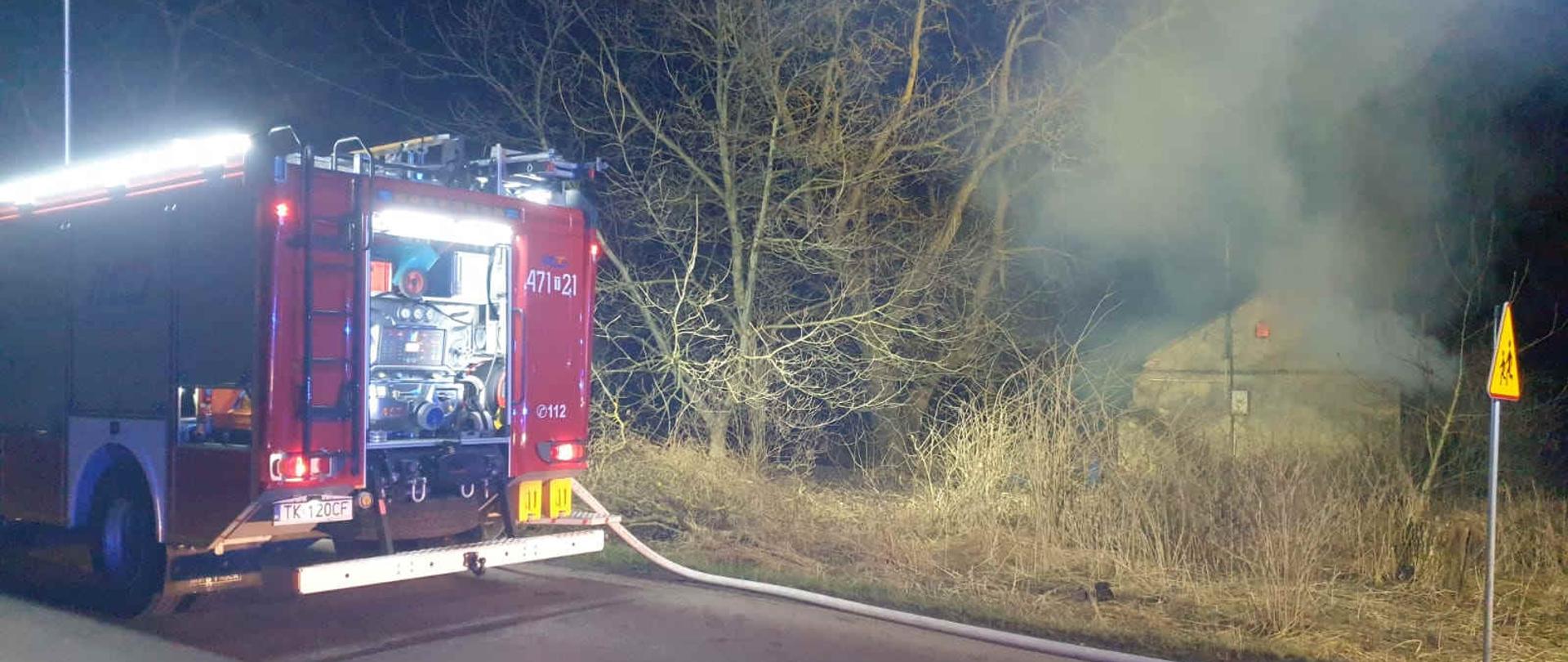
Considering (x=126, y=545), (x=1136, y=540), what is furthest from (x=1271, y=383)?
(x=126, y=545)

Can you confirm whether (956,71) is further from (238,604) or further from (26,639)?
(26,639)

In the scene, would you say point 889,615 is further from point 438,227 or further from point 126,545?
point 126,545

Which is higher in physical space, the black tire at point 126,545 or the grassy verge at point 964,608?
the black tire at point 126,545

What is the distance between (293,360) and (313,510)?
86 centimetres

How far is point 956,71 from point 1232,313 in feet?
14.3

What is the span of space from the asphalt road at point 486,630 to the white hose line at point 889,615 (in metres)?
0.09

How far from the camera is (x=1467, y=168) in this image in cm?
1340

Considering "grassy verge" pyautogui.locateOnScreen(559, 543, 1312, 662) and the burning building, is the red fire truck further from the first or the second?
the burning building

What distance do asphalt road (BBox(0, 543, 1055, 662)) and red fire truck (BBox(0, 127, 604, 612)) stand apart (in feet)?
1.19

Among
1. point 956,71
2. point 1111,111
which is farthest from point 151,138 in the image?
point 1111,111

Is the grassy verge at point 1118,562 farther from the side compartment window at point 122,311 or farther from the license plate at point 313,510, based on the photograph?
the side compartment window at point 122,311

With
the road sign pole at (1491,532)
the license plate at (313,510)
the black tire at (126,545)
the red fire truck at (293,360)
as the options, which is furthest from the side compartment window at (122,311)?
the road sign pole at (1491,532)

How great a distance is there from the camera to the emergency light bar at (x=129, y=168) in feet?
22.6

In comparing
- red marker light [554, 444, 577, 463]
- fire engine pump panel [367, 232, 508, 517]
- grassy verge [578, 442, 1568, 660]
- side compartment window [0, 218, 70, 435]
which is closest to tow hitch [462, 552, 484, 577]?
fire engine pump panel [367, 232, 508, 517]
